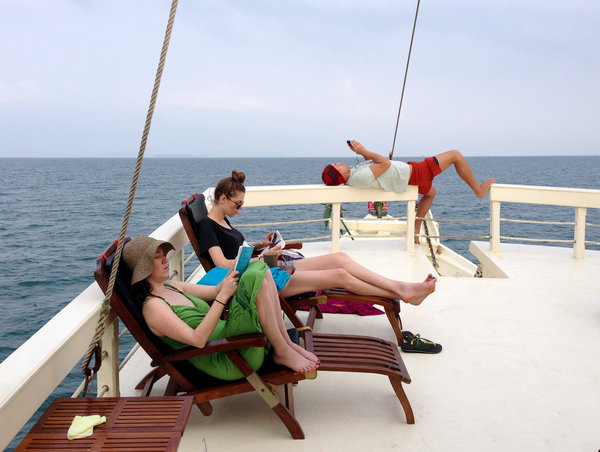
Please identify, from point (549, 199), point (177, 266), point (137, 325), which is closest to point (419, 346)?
point (177, 266)

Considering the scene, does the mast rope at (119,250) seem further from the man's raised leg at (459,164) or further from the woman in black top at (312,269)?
the man's raised leg at (459,164)

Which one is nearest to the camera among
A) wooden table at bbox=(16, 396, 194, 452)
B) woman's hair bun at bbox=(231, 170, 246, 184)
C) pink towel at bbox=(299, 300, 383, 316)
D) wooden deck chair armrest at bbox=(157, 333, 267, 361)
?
wooden table at bbox=(16, 396, 194, 452)

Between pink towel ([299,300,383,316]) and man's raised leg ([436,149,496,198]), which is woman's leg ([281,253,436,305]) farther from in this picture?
man's raised leg ([436,149,496,198])

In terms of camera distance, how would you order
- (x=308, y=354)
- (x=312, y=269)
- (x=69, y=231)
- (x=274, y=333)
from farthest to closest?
(x=69, y=231) → (x=312, y=269) → (x=308, y=354) → (x=274, y=333)

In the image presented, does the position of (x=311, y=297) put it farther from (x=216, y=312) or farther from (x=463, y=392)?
(x=216, y=312)

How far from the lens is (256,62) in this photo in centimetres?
6253

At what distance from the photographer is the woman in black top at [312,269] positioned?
11.0 ft

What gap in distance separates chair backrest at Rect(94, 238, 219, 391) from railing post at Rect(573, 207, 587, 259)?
15.7ft

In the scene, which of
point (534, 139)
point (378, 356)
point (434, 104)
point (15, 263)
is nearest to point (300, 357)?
point (378, 356)

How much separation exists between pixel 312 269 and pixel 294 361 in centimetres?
120

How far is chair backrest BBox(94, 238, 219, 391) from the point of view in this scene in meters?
2.07

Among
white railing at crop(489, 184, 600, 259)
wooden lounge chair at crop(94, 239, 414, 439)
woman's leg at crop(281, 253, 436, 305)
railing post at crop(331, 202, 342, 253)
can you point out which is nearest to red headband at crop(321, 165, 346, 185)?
railing post at crop(331, 202, 342, 253)

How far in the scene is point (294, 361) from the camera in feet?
7.84

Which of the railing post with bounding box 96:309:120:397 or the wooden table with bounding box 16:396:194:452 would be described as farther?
the railing post with bounding box 96:309:120:397
